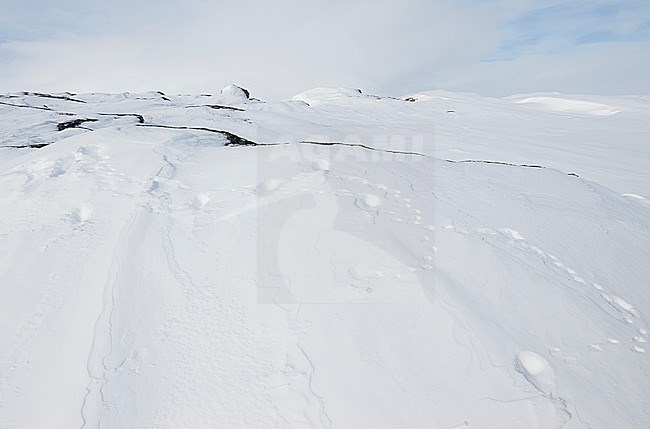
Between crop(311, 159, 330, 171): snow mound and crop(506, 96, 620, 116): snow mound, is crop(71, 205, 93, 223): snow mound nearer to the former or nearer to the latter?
crop(311, 159, 330, 171): snow mound

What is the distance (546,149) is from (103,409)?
44.8 feet

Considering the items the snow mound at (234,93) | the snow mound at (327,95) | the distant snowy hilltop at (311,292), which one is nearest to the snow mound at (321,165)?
the distant snowy hilltop at (311,292)

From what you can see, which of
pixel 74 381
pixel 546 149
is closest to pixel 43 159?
pixel 74 381

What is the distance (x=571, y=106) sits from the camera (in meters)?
22.2

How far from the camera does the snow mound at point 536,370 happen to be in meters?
2.46

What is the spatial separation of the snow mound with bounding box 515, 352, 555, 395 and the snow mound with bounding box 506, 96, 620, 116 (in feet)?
73.5

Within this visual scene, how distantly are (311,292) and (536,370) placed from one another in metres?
1.68

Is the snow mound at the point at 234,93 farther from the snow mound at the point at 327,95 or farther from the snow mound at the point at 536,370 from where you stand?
the snow mound at the point at 536,370

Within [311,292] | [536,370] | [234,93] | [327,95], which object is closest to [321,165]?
[311,292]

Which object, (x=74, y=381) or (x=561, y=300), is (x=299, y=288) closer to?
(x=74, y=381)

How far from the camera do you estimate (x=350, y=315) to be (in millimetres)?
2900

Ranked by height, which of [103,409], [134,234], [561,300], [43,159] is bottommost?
[103,409]

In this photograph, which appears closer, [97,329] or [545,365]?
[545,365]

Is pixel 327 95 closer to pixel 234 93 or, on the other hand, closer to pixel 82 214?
pixel 234 93
